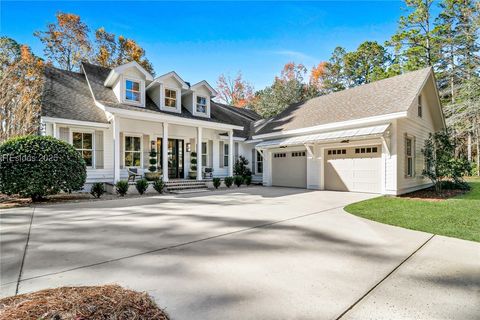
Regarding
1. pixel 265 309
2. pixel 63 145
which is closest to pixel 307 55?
pixel 63 145

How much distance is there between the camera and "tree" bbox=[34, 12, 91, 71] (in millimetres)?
22172

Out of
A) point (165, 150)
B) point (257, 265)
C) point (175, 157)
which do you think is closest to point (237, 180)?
point (175, 157)

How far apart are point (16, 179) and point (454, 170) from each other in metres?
16.5

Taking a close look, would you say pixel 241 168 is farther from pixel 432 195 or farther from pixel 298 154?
pixel 432 195

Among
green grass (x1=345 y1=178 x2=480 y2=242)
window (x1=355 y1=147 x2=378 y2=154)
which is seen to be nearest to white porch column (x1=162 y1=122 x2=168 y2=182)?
green grass (x1=345 y1=178 x2=480 y2=242)

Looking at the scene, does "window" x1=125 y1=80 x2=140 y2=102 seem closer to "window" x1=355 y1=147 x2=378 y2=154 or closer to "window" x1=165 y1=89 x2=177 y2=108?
"window" x1=165 y1=89 x2=177 y2=108

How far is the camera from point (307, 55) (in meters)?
28.4

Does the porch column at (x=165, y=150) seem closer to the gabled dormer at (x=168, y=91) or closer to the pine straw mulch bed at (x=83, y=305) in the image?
the gabled dormer at (x=168, y=91)

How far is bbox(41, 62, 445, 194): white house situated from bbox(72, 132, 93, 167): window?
0.04 meters

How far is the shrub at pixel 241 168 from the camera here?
16812 mm

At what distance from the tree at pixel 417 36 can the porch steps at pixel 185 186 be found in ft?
77.8

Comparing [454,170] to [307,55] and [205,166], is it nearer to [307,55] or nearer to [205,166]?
[205,166]

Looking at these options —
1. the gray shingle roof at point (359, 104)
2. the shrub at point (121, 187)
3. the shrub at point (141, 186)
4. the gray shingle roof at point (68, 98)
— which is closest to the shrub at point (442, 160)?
the gray shingle roof at point (359, 104)

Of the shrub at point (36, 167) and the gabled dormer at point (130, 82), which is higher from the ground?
the gabled dormer at point (130, 82)
